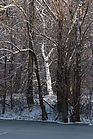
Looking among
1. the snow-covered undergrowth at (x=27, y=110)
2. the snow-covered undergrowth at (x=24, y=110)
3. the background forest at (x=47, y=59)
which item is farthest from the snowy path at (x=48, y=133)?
the snow-covered undergrowth at (x=24, y=110)

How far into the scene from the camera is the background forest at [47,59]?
927 inches

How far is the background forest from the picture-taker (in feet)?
77.3

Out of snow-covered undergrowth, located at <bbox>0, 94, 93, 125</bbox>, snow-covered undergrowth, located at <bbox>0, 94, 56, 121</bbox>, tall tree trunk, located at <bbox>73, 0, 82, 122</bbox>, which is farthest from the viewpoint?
snow-covered undergrowth, located at <bbox>0, 94, 56, 121</bbox>

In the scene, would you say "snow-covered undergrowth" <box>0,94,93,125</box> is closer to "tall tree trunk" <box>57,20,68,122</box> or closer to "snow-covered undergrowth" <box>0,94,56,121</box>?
"snow-covered undergrowth" <box>0,94,56,121</box>

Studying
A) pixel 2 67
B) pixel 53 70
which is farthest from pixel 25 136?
pixel 2 67

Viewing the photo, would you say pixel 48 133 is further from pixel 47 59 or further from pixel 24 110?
pixel 24 110

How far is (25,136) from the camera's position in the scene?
56.7ft

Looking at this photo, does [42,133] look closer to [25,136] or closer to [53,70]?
[25,136]

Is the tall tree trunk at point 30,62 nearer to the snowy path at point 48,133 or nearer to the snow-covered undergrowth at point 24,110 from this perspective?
the snow-covered undergrowth at point 24,110

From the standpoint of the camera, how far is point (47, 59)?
28.0 meters

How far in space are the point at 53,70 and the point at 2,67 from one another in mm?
5838

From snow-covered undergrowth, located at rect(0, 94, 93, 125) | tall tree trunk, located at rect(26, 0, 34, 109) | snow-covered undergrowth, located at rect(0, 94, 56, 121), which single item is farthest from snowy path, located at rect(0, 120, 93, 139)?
tall tree trunk, located at rect(26, 0, 34, 109)

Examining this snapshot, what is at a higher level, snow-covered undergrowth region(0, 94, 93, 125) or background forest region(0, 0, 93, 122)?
background forest region(0, 0, 93, 122)

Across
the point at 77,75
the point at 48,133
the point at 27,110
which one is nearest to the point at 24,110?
the point at 27,110
